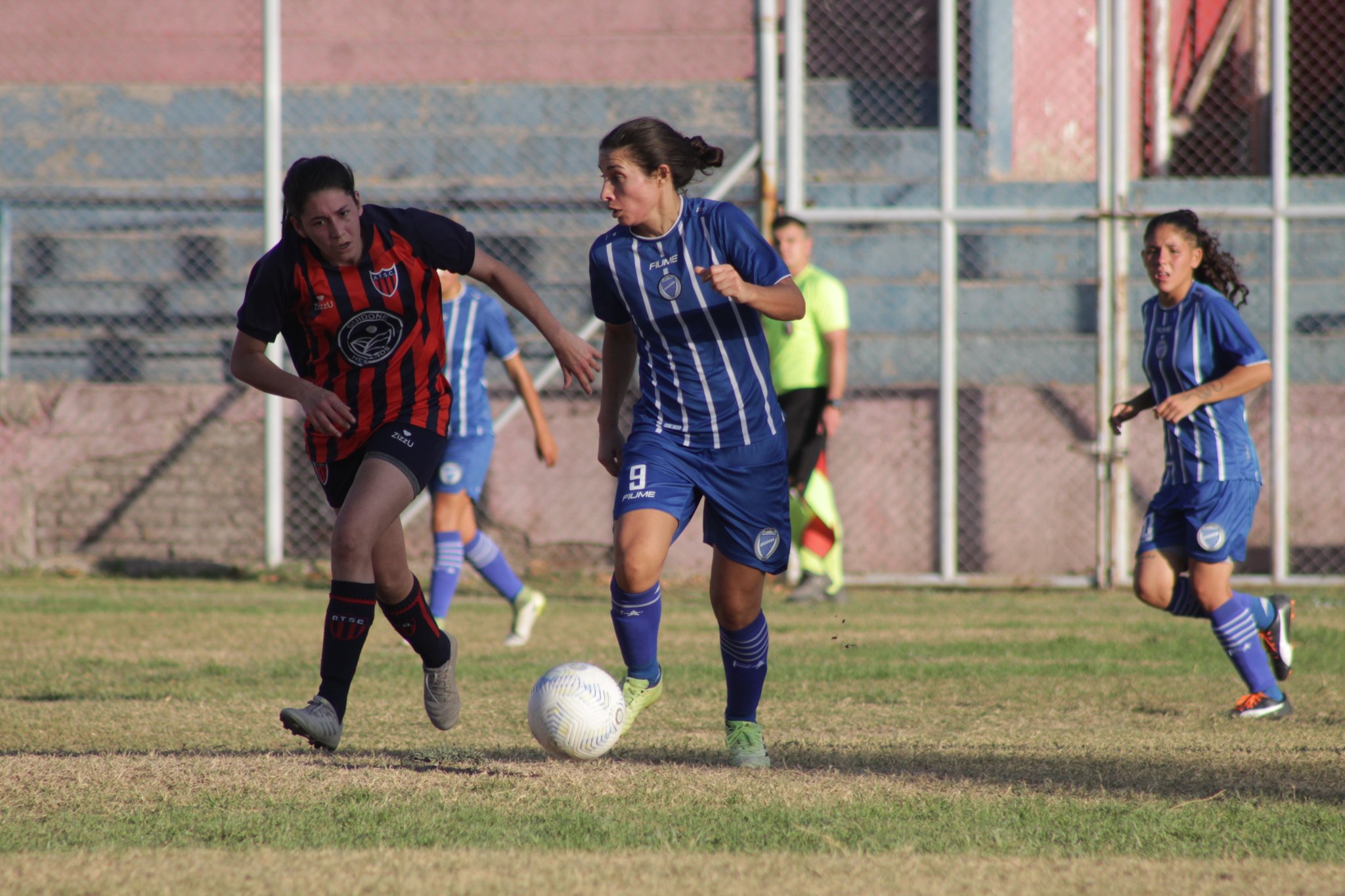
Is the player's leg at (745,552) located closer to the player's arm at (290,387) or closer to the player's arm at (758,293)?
the player's arm at (758,293)

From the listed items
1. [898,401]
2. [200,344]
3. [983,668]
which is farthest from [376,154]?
[983,668]

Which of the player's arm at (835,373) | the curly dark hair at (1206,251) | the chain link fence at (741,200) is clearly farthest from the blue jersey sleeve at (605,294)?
the chain link fence at (741,200)

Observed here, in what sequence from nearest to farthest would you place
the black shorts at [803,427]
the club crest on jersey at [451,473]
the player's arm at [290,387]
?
the player's arm at [290,387]
the club crest on jersey at [451,473]
the black shorts at [803,427]

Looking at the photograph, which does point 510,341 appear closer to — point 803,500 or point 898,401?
point 803,500

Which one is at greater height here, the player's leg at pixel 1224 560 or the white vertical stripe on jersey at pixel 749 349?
the white vertical stripe on jersey at pixel 749 349

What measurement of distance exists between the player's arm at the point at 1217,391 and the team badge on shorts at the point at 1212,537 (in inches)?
17.8

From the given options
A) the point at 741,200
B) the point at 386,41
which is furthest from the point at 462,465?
the point at 386,41

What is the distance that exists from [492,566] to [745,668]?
3.59 m

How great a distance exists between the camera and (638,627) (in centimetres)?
446

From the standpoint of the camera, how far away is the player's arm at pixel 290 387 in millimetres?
4328

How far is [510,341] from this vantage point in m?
8.02

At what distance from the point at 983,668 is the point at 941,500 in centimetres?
394

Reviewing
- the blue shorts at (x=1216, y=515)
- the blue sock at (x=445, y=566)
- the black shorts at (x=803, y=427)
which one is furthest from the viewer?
the black shorts at (x=803, y=427)

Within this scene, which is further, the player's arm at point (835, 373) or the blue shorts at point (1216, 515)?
the player's arm at point (835, 373)
